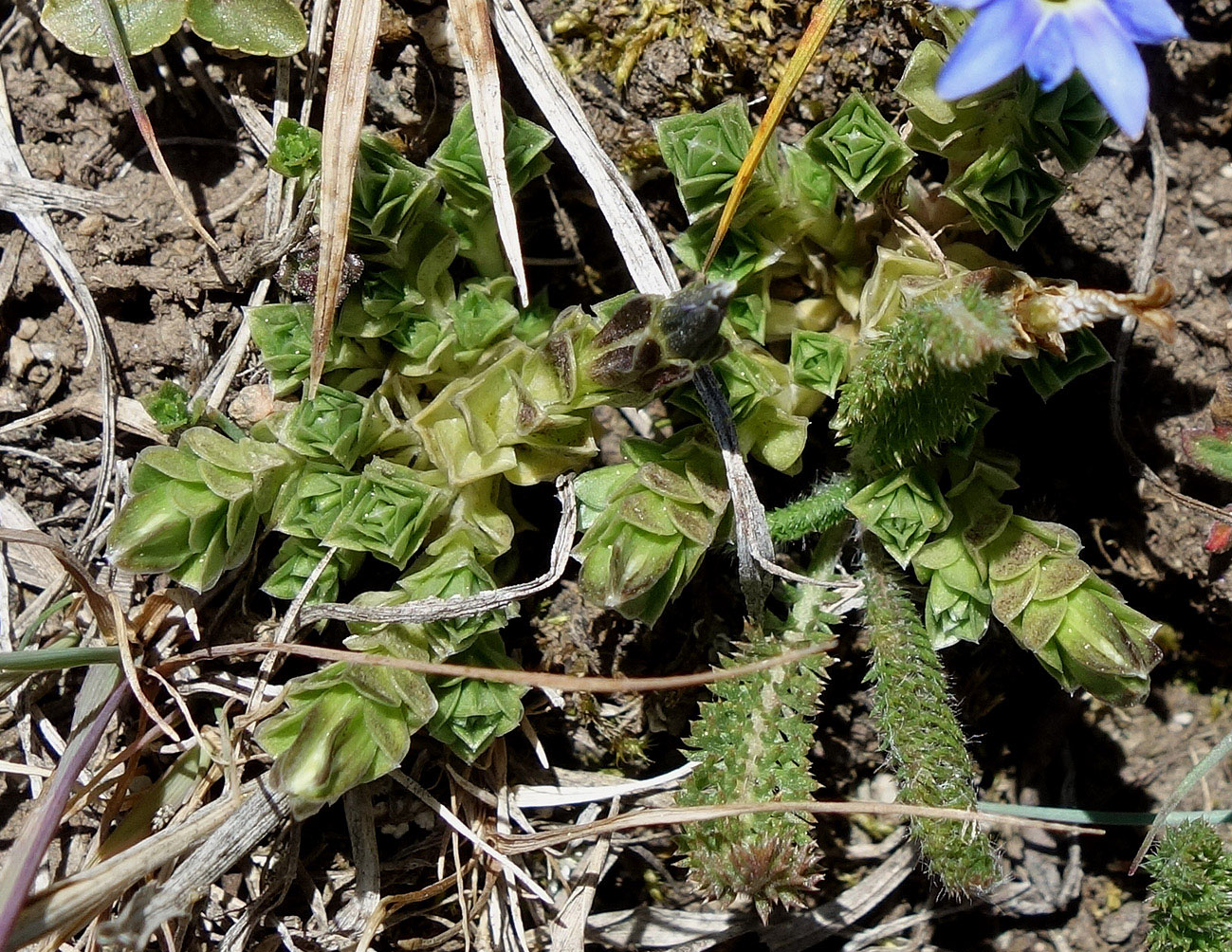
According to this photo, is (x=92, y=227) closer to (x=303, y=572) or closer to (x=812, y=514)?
(x=303, y=572)

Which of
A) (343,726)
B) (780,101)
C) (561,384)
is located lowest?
(343,726)

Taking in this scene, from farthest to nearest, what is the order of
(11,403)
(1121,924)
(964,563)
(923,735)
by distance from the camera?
(1121,924) → (11,403) → (964,563) → (923,735)

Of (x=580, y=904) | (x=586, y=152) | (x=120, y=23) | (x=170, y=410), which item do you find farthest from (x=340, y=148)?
(x=580, y=904)

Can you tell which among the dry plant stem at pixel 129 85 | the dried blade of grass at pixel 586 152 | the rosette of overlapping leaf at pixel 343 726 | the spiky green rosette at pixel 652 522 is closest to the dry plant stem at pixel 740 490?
the spiky green rosette at pixel 652 522

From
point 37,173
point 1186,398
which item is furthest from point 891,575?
point 37,173

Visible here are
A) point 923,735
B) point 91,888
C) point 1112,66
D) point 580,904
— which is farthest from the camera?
point 580,904

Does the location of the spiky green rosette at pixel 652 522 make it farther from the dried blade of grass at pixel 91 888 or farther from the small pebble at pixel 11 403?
the small pebble at pixel 11 403

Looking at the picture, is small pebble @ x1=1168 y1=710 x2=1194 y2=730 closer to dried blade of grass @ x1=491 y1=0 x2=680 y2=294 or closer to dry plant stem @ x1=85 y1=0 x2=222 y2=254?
dried blade of grass @ x1=491 y1=0 x2=680 y2=294
